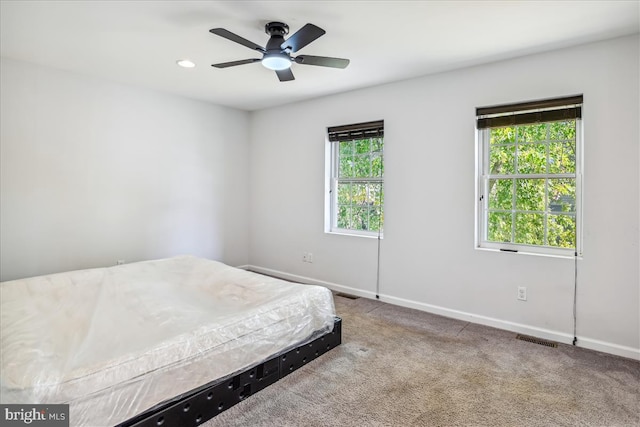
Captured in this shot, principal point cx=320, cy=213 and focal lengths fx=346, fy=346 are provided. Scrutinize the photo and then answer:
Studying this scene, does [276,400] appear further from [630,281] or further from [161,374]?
[630,281]

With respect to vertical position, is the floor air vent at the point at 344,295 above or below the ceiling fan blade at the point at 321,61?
below

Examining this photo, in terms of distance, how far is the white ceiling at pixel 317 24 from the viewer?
2283 mm

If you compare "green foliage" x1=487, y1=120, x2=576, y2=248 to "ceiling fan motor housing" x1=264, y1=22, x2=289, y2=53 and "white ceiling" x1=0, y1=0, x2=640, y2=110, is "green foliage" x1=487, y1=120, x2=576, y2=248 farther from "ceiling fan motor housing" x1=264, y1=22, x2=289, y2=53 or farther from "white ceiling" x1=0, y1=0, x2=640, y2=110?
"ceiling fan motor housing" x1=264, y1=22, x2=289, y2=53

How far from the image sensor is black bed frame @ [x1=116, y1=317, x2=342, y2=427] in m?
1.62

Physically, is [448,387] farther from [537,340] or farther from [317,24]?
[317,24]

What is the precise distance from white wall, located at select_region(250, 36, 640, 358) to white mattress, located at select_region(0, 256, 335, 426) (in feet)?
4.90

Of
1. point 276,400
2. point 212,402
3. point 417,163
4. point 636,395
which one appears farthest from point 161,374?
point 417,163

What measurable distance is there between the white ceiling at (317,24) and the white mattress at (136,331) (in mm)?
1942

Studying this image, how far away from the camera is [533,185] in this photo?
3.13m

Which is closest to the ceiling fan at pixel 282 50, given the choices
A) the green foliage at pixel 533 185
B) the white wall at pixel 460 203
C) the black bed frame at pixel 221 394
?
the white wall at pixel 460 203

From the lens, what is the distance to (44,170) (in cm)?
343

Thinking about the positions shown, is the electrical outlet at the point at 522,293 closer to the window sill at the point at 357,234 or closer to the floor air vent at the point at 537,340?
the floor air vent at the point at 537,340

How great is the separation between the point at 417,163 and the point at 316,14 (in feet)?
6.14

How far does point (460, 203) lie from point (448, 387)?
5.89 feet
